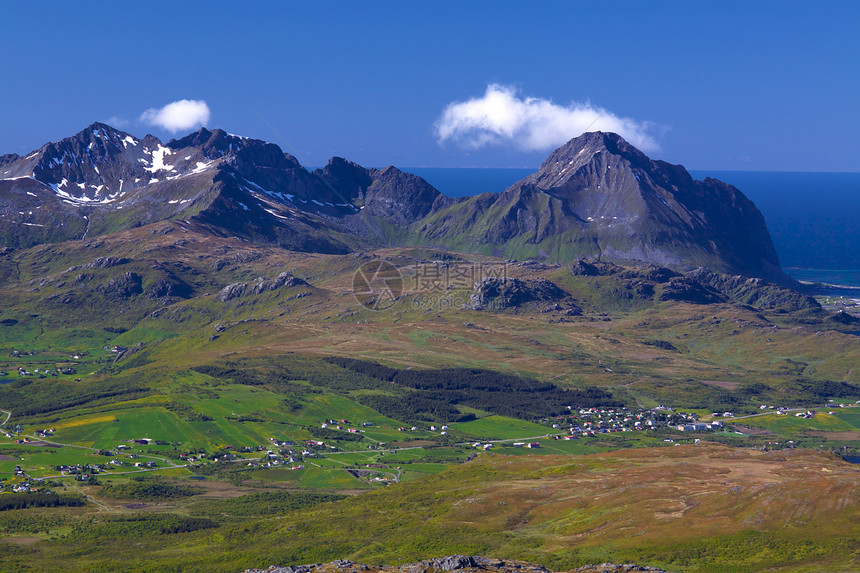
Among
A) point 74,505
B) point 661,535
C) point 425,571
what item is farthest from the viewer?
point 74,505

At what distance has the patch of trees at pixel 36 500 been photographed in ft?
620

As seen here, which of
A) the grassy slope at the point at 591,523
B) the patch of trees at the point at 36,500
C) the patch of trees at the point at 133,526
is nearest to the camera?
the grassy slope at the point at 591,523

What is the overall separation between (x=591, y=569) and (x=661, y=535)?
2281cm

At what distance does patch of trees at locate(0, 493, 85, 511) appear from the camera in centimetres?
18888

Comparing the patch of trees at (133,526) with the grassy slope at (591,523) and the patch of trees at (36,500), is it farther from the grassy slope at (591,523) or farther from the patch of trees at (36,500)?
the patch of trees at (36,500)

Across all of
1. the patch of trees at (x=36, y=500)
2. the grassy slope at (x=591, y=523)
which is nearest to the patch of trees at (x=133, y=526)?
the grassy slope at (x=591, y=523)

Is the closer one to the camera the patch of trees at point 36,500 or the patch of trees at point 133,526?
the patch of trees at point 133,526

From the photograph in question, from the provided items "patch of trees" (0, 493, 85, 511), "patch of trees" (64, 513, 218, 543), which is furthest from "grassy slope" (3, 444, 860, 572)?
"patch of trees" (0, 493, 85, 511)

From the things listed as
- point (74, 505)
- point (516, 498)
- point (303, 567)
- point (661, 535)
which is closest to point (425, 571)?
point (303, 567)

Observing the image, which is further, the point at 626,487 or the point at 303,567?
the point at 626,487

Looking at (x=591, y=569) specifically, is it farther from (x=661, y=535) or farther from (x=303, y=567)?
(x=303, y=567)

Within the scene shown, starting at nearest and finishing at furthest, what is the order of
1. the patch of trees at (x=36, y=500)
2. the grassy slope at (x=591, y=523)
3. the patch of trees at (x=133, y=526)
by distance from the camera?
1. the grassy slope at (x=591, y=523)
2. the patch of trees at (x=133, y=526)
3. the patch of trees at (x=36, y=500)

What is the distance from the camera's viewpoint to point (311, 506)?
641 feet

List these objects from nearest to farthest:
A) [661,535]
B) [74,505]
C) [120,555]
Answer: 1. [661,535]
2. [120,555]
3. [74,505]
